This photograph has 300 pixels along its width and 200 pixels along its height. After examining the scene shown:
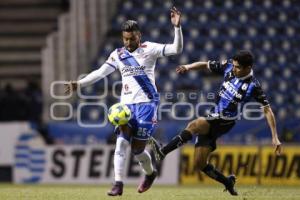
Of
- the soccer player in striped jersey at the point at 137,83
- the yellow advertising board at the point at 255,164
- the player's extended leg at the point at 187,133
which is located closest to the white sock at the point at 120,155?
the soccer player in striped jersey at the point at 137,83

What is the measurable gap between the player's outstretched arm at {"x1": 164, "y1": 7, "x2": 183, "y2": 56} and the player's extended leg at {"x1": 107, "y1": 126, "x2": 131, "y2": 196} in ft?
3.48

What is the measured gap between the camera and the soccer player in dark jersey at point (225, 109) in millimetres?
11227

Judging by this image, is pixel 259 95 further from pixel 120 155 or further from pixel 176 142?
pixel 120 155

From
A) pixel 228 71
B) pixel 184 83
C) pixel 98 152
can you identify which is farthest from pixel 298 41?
pixel 228 71

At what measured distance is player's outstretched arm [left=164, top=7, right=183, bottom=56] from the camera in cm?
1056

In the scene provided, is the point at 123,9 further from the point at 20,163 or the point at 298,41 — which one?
the point at 20,163

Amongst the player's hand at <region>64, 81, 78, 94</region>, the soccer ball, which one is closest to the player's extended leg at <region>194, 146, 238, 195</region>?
the soccer ball

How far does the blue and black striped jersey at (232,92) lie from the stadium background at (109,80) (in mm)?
5690

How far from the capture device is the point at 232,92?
11375 mm

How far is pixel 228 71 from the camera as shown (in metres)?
11.5

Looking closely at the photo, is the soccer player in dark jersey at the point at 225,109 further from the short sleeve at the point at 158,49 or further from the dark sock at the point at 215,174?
the short sleeve at the point at 158,49

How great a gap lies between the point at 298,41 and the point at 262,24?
96 centimetres

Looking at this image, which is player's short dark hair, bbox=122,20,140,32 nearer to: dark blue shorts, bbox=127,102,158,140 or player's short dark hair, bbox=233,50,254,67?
dark blue shorts, bbox=127,102,158,140

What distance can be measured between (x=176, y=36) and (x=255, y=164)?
281 inches
